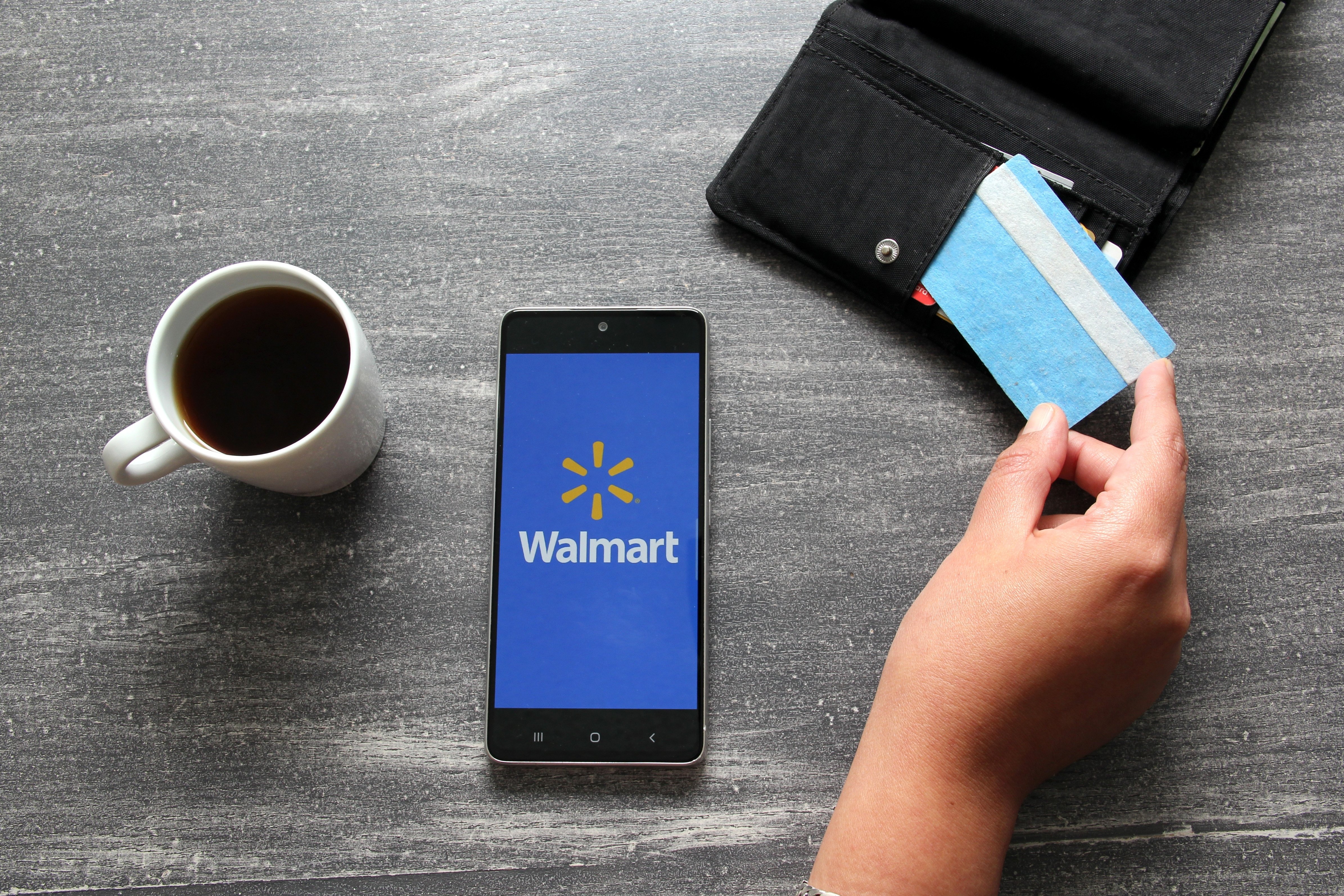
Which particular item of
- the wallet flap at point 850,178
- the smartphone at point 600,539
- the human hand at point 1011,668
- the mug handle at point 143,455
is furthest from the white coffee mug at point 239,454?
the human hand at point 1011,668

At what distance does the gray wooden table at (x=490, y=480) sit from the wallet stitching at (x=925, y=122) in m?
0.05

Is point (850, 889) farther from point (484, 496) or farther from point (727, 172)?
point (727, 172)

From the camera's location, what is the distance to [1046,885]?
59 centimetres

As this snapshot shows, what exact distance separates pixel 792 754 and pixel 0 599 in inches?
25.4

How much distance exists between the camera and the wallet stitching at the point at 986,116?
2.06ft

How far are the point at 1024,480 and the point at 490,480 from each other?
15.9 inches

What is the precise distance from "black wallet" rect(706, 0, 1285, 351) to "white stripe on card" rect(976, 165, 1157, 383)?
28 millimetres

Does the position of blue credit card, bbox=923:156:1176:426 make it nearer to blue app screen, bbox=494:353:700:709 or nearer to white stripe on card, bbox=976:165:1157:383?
white stripe on card, bbox=976:165:1157:383

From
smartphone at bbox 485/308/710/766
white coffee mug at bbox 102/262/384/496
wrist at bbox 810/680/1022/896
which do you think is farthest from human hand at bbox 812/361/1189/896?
white coffee mug at bbox 102/262/384/496

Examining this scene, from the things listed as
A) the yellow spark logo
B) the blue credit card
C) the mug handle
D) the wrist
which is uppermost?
the blue credit card

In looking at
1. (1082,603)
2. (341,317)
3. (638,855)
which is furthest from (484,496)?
(1082,603)

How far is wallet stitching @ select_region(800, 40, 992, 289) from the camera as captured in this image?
632 millimetres

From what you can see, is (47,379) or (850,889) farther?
(47,379)

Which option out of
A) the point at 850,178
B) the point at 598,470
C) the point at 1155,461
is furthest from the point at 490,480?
the point at 1155,461
